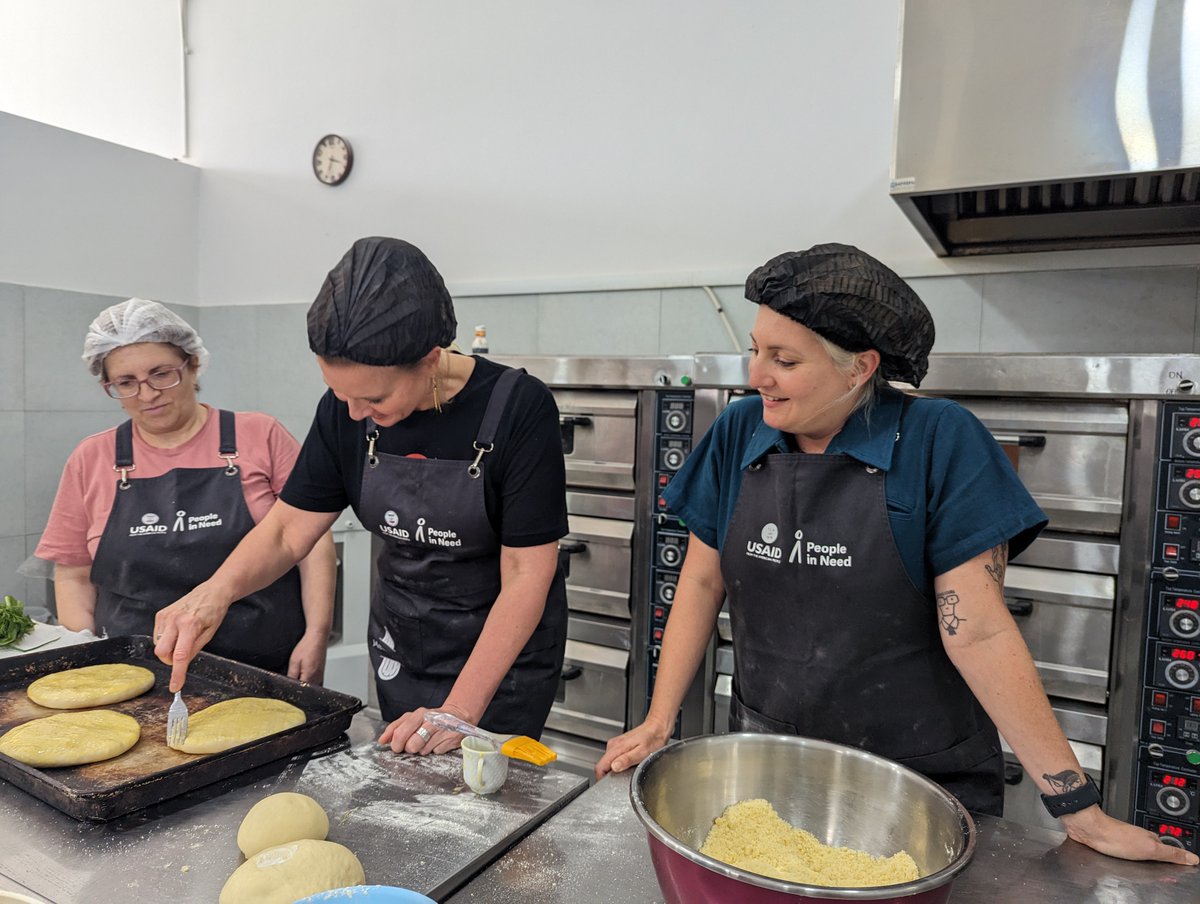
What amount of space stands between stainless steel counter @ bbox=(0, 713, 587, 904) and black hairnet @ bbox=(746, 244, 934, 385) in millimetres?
823

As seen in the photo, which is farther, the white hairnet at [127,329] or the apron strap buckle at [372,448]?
the white hairnet at [127,329]

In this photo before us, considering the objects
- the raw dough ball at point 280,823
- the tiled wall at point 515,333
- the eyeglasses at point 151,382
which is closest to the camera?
the raw dough ball at point 280,823

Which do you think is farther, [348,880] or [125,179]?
[125,179]

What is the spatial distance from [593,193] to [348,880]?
9.49 ft

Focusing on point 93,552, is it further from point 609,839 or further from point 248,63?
point 248,63

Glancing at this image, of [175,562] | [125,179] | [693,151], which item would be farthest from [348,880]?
[125,179]

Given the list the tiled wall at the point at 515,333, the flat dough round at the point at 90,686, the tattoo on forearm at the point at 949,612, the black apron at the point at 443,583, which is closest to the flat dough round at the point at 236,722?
the flat dough round at the point at 90,686

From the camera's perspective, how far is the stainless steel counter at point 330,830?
3.27ft

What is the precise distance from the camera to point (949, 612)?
133 centimetres

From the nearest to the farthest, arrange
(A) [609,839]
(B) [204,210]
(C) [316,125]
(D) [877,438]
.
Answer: (A) [609,839] < (D) [877,438] < (C) [316,125] < (B) [204,210]

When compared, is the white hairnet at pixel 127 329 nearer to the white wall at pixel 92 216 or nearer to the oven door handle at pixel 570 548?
the oven door handle at pixel 570 548

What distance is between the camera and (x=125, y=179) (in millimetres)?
4195

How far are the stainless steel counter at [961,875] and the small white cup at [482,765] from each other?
0.11 meters

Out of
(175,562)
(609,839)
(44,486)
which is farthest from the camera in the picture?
(44,486)
